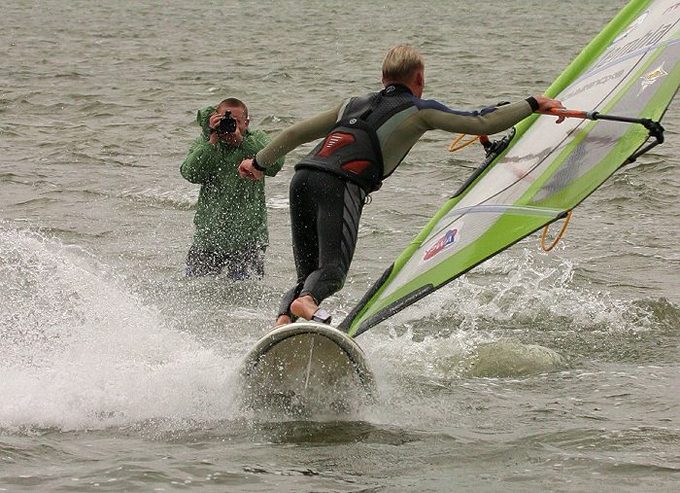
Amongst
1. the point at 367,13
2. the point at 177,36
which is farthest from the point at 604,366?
the point at 367,13

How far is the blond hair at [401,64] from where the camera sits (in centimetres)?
610

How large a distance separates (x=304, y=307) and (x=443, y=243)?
3.16 ft

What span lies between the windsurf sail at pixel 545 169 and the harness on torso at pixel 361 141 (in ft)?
1.90

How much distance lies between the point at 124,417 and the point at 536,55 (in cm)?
1933

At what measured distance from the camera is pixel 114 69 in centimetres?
2272

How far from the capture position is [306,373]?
5.87 metres

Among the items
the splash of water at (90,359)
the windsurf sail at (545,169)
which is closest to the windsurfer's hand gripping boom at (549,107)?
the windsurf sail at (545,169)

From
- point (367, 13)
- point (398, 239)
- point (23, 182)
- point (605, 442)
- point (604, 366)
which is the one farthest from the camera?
point (367, 13)

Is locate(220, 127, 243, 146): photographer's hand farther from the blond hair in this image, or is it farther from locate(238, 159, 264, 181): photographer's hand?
the blond hair

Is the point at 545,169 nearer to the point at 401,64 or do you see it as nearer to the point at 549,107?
the point at 549,107

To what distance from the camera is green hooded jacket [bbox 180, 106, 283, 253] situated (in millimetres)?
8289

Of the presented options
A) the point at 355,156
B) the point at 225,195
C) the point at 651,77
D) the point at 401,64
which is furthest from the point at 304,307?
the point at 225,195

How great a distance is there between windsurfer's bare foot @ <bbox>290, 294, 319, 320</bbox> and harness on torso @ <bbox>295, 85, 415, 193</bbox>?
63 cm

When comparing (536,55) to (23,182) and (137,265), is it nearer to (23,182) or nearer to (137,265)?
(23,182)
